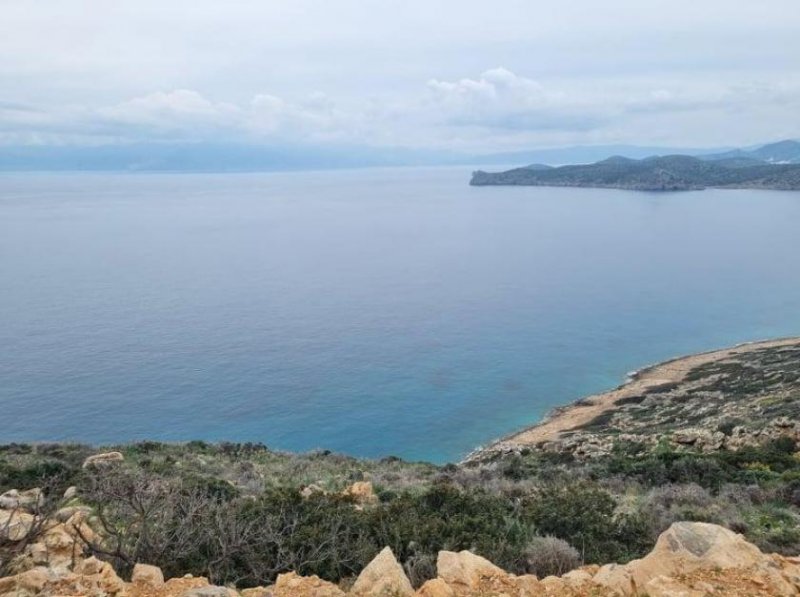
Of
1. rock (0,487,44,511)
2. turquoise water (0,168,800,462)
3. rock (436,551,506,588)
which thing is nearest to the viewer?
rock (436,551,506,588)

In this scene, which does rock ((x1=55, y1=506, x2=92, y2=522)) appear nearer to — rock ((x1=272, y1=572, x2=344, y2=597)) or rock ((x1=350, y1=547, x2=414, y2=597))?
rock ((x1=272, y1=572, x2=344, y2=597))

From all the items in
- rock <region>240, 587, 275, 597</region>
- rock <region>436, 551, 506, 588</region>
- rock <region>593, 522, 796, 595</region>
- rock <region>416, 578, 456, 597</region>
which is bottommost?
rock <region>240, 587, 275, 597</region>

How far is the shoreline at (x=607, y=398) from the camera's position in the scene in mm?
34188

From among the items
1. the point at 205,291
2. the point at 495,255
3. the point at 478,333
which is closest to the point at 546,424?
the point at 478,333

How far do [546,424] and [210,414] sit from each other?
68.8 ft

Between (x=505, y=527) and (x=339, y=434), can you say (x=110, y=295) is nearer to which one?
(x=339, y=434)

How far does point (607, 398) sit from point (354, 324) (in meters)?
25.9

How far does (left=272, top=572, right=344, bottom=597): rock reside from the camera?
7980 millimetres

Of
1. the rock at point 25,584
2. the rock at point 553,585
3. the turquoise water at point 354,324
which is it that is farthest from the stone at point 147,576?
the turquoise water at point 354,324

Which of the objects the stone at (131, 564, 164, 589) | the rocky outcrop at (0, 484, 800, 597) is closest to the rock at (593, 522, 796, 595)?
the rocky outcrop at (0, 484, 800, 597)

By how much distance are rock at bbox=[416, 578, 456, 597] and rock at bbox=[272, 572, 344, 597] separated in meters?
1.03

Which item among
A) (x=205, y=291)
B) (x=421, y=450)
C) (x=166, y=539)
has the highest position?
(x=166, y=539)

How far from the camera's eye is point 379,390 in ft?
145

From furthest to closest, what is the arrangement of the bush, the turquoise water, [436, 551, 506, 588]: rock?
1. the turquoise water
2. the bush
3. [436, 551, 506, 588]: rock
